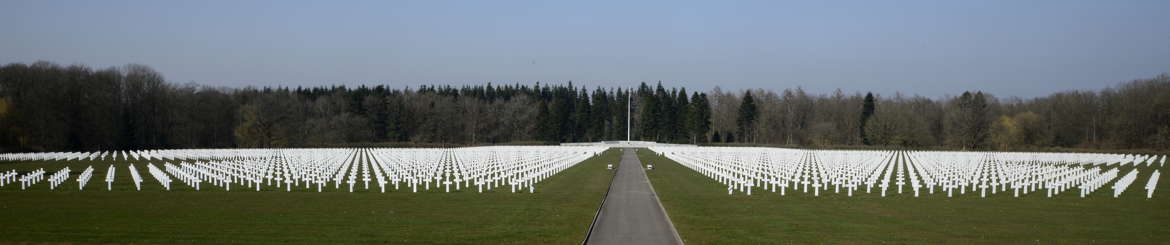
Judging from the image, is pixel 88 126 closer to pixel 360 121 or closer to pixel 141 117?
pixel 141 117

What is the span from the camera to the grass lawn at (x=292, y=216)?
16.6 metres

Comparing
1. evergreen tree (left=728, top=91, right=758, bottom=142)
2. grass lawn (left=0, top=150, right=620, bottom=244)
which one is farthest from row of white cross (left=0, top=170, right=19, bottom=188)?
evergreen tree (left=728, top=91, right=758, bottom=142)

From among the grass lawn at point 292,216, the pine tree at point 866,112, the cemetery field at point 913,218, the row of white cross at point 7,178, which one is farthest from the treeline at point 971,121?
the row of white cross at point 7,178

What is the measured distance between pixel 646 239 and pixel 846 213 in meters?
8.15

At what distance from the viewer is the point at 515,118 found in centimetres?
14038

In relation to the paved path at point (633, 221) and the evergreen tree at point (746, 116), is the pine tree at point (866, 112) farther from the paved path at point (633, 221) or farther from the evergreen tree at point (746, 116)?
the paved path at point (633, 221)

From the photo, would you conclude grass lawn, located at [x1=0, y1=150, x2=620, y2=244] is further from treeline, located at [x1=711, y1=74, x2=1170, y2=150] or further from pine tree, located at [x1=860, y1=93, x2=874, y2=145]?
pine tree, located at [x1=860, y1=93, x2=874, y2=145]

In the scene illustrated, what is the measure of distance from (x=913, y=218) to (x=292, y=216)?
48.6 ft

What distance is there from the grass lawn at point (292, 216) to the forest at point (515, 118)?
61654mm

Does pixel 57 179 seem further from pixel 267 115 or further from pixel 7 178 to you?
pixel 267 115

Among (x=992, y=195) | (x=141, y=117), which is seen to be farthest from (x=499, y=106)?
(x=992, y=195)

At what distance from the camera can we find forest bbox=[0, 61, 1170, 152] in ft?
283

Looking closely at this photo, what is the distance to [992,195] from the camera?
28703mm

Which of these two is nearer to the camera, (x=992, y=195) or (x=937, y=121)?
(x=992, y=195)
